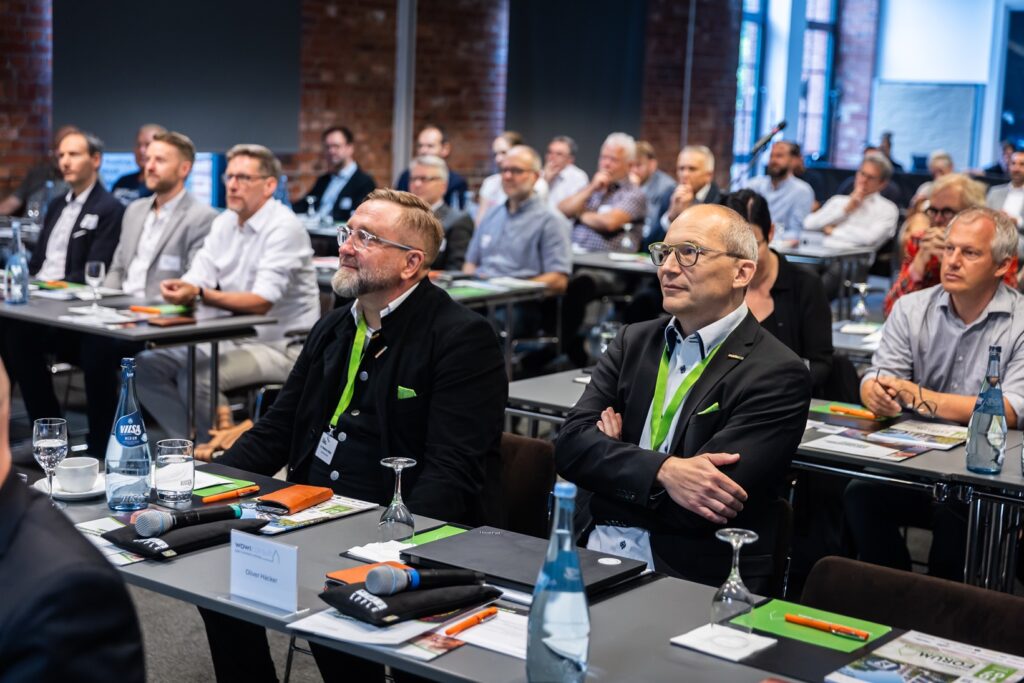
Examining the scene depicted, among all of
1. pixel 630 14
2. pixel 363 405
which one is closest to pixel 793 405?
pixel 363 405

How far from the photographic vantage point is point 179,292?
16.7 feet

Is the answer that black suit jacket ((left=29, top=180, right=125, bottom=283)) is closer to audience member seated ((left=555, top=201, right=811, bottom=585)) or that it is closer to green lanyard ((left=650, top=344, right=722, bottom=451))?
audience member seated ((left=555, top=201, right=811, bottom=585))

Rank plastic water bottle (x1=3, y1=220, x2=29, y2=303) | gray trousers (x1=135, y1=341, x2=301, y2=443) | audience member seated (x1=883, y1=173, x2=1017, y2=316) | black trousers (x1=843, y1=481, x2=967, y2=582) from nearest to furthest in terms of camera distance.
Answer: black trousers (x1=843, y1=481, x2=967, y2=582) → audience member seated (x1=883, y1=173, x2=1017, y2=316) → plastic water bottle (x1=3, y1=220, x2=29, y2=303) → gray trousers (x1=135, y1=341, x2=301, y2=443)

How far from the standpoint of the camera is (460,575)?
82.2 inches

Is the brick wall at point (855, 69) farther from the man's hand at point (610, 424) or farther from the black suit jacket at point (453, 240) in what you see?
the man's hand at point (610, 424)

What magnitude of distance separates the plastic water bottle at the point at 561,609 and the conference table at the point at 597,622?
106mm

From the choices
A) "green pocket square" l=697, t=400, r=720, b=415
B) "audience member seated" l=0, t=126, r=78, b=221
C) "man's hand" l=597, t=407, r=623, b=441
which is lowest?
"man's hand" l=597, t=407, r=623, b=441

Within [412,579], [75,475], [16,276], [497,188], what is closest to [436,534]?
[412,579]

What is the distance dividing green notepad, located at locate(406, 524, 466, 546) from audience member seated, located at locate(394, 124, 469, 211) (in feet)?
21.9

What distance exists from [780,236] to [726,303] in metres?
6.24

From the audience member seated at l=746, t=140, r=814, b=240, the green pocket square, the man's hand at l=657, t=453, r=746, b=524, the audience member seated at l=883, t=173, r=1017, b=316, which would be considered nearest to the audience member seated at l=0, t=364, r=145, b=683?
the man's hand at l=657, t=453, r=746, b=524

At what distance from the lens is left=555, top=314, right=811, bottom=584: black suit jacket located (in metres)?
2.76

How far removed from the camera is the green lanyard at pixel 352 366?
3.18 metres

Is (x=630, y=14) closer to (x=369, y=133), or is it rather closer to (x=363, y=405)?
(x=369, y=133)
